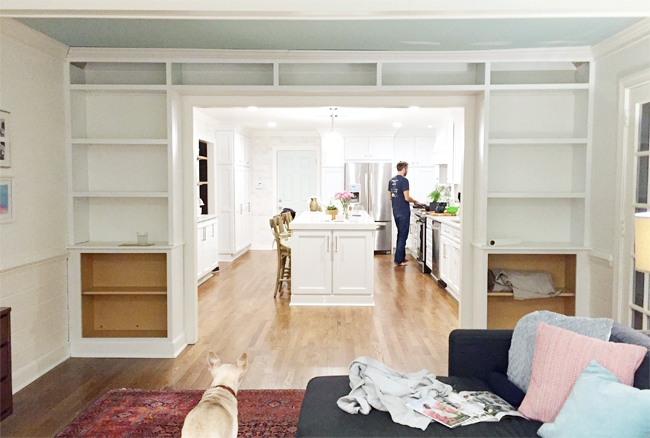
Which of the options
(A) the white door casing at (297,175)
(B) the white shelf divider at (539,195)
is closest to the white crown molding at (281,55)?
(B) the white shelf divider at (539,195)

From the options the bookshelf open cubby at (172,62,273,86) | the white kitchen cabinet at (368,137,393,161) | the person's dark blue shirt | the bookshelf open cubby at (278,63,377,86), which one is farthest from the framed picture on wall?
the white kitchen cabinet at (368,137,393,161)

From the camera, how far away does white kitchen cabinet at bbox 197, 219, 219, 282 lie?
7.00 m

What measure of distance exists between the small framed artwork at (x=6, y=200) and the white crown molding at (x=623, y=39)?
174 inches

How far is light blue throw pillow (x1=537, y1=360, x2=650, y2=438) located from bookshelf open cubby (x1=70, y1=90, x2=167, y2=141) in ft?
12.2

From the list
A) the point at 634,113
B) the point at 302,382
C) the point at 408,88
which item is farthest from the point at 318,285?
the point at 634,113

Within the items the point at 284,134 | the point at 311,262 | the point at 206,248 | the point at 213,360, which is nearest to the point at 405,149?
the point at 284,134

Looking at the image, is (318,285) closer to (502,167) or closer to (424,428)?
(502,167)

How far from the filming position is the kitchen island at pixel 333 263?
5.78m

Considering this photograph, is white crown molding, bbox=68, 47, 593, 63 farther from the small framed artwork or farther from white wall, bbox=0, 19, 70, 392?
the small framed artwork

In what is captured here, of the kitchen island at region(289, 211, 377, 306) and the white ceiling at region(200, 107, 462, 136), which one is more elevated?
the white ceiling at region(200, 107, 462, 136)

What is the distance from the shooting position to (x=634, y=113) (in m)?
3.54

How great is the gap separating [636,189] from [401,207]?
5.33 metres

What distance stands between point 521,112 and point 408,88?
1034 millimetres

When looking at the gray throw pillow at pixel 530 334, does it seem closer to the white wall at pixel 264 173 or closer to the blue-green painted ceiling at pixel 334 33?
the blue-green painted ceiling at pixel 334 33
